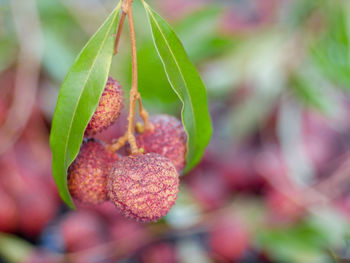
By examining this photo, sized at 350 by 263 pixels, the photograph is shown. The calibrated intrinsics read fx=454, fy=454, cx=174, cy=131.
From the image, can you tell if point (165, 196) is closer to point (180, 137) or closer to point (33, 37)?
point (180, 137)

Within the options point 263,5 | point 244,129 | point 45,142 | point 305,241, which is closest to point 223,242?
point 305,241

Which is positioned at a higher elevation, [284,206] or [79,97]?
[79,97]

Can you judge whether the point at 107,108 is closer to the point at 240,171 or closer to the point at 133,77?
the point at 133,77

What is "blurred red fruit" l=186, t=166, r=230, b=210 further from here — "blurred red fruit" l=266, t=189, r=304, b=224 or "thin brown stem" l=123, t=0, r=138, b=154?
"thin brown stem" l=123, t=0, r=138, b=154

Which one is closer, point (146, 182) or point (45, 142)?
point (146, 182)

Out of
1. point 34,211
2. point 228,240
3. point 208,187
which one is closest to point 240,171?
point 208,187

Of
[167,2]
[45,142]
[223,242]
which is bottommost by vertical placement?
[223,242]
